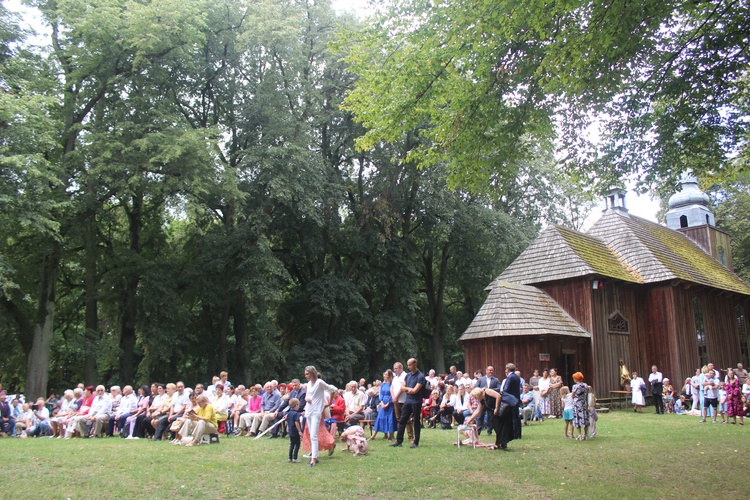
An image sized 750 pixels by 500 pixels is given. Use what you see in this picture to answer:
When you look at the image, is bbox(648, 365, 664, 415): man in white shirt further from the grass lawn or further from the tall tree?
the tall tree

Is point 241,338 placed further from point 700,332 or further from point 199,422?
point 700,332

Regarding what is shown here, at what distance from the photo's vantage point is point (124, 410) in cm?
1545

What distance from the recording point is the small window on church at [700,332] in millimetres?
27297

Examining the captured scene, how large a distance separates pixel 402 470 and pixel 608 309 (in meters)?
17.9

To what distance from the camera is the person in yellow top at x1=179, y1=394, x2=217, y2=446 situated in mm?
12766

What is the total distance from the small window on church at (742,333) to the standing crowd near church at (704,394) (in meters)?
3.82

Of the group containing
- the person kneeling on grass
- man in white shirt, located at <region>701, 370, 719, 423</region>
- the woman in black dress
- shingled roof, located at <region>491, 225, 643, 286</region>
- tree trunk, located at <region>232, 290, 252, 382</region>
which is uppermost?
shingled roof, located at <region>491, 225, 643, 286</region>

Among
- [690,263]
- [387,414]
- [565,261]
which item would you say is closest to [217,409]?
[387,414]

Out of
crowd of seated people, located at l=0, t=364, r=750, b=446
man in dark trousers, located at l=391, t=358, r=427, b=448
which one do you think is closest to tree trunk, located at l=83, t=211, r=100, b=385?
crowd of seated people, located at l=0, t=364, r=750, b=446

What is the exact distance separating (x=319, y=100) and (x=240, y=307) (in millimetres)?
10160

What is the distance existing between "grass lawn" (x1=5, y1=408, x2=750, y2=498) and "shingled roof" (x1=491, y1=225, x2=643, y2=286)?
39.2ft

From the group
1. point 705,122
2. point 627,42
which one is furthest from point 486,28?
point 705,122

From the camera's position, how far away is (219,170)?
952 inches

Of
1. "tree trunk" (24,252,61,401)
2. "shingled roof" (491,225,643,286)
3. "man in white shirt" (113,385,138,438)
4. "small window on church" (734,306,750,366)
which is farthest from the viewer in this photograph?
"small window on church" (734,306,750,366)
